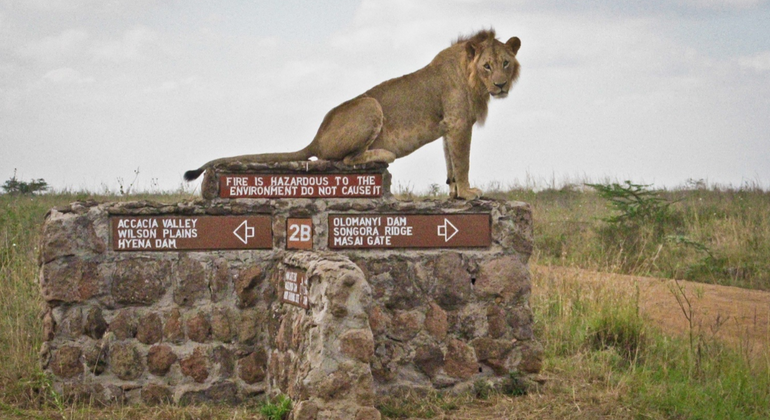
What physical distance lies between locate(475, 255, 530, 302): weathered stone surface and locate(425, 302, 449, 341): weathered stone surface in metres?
0.42

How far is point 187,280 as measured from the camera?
7.23 metres

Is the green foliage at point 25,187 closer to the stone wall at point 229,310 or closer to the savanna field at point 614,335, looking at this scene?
the savanna field at point 614,335

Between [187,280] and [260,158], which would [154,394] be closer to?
[187,280]

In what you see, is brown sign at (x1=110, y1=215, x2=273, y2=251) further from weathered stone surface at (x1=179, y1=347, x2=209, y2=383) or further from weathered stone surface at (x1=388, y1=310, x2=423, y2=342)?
weathered stone surface at (x1=388, y1=310, x2=423, y2=342)

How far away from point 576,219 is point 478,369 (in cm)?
1116

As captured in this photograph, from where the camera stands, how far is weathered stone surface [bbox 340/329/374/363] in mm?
5746

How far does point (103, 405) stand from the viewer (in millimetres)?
7078

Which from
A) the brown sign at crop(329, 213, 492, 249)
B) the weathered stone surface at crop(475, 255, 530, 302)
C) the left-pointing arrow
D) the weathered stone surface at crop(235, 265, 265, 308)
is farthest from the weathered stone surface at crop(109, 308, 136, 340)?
the weathered stone surface at crop(475, 255, 530, 302)

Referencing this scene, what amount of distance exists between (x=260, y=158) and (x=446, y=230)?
5.93 ft

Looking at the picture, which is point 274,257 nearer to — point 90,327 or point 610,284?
point 90,327

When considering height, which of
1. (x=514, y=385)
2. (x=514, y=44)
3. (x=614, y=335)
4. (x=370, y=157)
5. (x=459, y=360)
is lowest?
(x=514, y=385)

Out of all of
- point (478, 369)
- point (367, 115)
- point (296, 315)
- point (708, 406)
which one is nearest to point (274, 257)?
point (296, 315)

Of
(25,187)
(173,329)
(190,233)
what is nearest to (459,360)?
(173,329)

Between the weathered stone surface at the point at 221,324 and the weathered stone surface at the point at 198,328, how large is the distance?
60mm
